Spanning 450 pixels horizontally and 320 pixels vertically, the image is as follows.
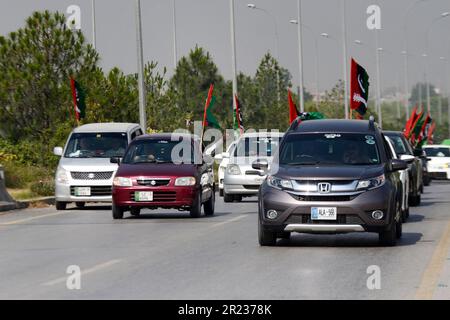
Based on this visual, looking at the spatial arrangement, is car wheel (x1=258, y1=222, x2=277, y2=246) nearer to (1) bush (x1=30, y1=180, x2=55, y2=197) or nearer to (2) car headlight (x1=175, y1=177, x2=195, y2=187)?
(2) car headlight (x1=175, y1=177, x2=195, y2=187)

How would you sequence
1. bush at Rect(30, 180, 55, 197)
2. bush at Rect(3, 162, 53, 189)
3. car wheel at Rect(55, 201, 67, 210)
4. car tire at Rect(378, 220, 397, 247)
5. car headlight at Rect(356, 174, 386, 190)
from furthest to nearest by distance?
bush at Rect(3, 162, 53, 189) < bush at Rect(30, 180, 55, 197) < car wheel at Rect(55, 201, 67, 210) < car tire at Rect(378, 220, 397, 247) < car headlight at Rect(356, 174, 386, 190)

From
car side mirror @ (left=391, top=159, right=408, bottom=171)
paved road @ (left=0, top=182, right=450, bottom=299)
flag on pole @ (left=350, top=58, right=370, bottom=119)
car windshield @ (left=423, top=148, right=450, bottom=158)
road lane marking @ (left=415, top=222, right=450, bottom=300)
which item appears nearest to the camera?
road lane marking @ (left=415, top=222, right=450, bottom=300)

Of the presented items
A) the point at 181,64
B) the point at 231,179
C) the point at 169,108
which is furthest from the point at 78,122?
the point at 181,64

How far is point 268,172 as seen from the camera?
18.1m

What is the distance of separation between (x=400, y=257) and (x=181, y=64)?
2274 inches

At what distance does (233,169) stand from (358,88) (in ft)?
40.3

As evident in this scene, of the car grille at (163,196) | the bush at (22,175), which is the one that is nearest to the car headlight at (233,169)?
the bush at (22,175)

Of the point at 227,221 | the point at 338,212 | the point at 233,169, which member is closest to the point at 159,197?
the point at 227,221

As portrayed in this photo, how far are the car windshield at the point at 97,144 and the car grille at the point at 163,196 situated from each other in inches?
213

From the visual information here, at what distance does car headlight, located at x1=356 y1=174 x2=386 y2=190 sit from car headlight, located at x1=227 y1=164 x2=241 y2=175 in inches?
572

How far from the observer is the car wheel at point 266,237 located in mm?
17772

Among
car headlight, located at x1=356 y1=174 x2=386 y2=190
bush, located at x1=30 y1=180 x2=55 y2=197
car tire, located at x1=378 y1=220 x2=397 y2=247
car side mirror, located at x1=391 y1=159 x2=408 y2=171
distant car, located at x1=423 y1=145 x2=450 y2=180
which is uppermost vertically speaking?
car side mirror, located at x1=391 y1=159 x2=408 y2=171

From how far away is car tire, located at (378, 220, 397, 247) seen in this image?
58.1 ft

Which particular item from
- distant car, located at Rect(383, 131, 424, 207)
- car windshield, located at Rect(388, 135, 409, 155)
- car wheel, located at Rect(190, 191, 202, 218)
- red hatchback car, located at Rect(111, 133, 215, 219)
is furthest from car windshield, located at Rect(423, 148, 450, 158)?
car wheel, located at Rect(190, 191, 202, 218)
